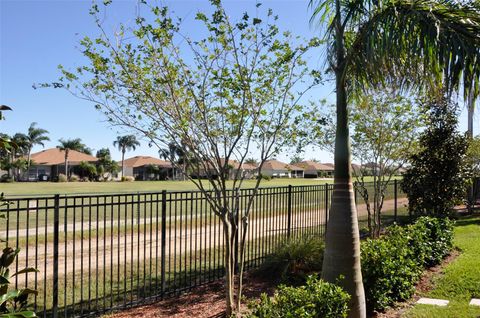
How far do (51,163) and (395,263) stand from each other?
7522 centimetres

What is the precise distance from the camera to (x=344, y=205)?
4.92 m

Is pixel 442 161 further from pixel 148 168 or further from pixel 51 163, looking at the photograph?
pixel 148 168

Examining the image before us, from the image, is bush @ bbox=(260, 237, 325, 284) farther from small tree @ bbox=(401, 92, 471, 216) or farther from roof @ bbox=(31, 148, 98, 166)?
roof @ bbox=(31, 148, 98, 166)

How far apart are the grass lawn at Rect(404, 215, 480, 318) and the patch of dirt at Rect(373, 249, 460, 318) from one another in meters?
0.10

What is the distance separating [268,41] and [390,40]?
1.51 meters

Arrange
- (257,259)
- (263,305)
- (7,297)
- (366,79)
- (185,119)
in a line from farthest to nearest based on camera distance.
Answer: (257,259), (185,119), (366,79), (263,305), (7,297)

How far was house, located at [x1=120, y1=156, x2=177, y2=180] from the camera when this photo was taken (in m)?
79.5

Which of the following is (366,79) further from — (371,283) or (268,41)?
(371,283)

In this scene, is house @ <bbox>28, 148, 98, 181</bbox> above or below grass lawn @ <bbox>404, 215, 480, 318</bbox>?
above

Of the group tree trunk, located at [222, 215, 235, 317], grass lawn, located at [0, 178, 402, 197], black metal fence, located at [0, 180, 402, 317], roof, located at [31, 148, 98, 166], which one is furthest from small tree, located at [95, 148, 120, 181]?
tree trunk, located at [222, 215, 235, 317]

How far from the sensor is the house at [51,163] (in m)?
70.7

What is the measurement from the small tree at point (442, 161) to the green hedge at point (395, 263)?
3.41 metres

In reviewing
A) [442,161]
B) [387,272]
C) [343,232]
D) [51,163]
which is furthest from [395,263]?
[51,163]

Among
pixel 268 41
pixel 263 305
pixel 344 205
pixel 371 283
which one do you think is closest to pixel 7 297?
pixel 263 305
